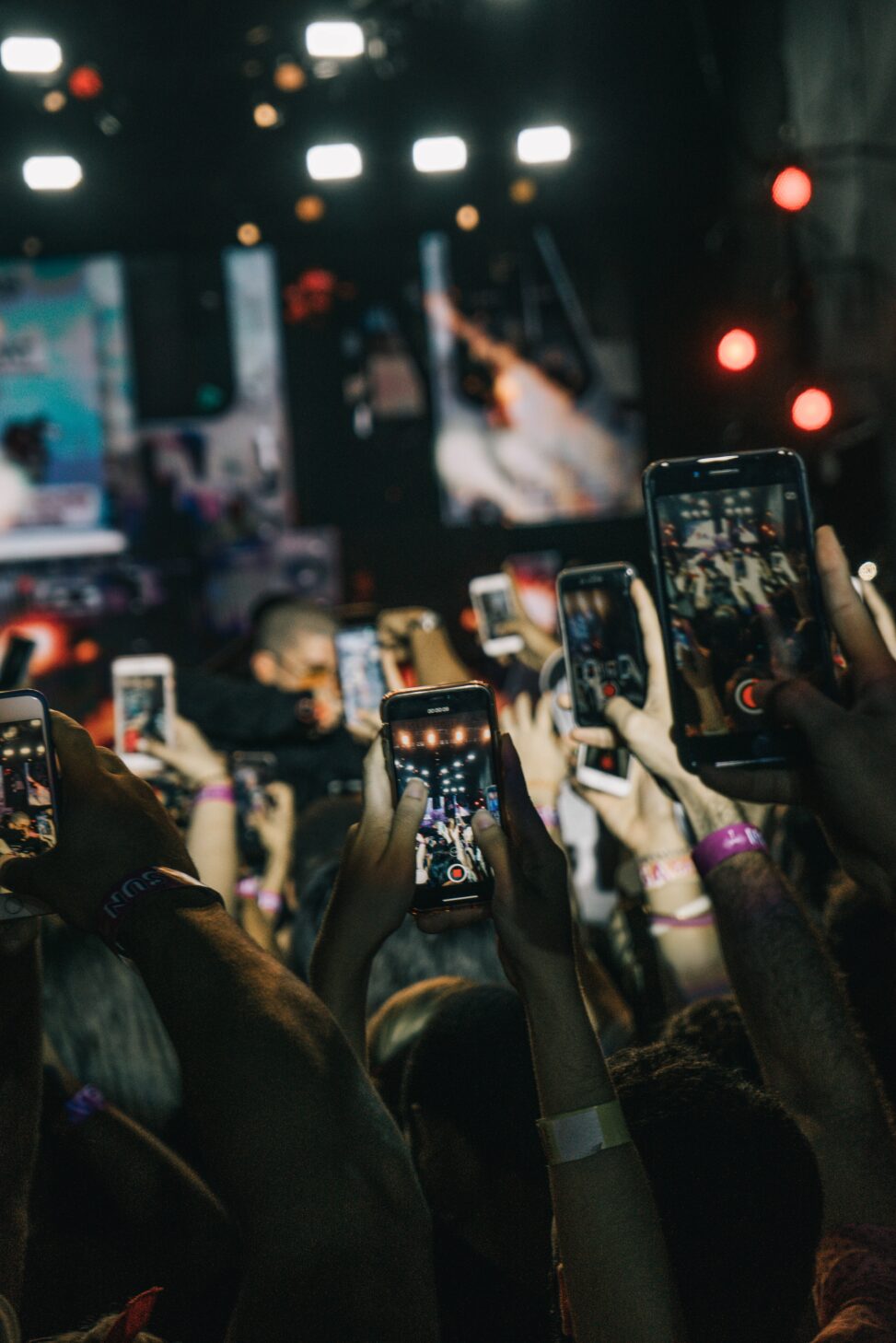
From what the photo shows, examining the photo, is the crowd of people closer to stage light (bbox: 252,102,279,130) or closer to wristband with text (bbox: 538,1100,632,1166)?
wristband with text (bbox: 538,1100,632,1166)

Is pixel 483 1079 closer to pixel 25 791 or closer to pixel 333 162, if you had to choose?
pixel 25 791

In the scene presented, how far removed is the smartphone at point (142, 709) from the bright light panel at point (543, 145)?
5001 millimetres

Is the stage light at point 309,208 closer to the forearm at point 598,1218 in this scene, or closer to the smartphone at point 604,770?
the smartphone at point 604,770

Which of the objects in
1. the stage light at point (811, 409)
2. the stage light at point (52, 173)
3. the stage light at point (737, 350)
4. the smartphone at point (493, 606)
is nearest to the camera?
the smartphone at point (493, 606)

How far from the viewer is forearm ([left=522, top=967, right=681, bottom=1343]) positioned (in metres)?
1.03

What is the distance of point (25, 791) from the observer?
124cm

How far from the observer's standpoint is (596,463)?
8.70 meters

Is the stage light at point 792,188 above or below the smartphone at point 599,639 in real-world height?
above

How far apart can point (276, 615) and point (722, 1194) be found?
420 cm

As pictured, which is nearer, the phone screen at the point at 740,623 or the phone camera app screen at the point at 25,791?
the phone camera app screen at the point at 25,791

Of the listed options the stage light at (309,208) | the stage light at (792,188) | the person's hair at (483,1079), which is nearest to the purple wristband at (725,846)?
the person's hair at (483,1079)

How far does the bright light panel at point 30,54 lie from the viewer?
5945mm

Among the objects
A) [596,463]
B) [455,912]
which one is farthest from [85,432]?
[455,912]

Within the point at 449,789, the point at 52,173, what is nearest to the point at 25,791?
the point at 449,789
